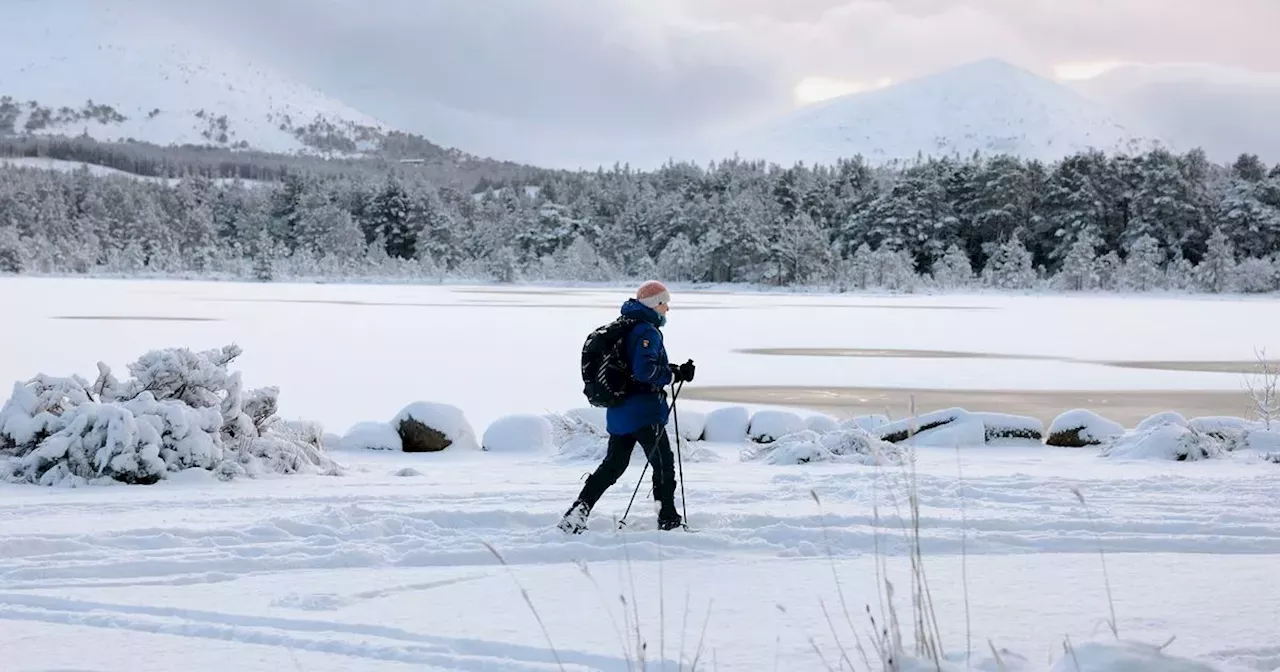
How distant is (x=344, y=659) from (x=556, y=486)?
14.4ft

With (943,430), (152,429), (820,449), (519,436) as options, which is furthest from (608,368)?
(943,430)

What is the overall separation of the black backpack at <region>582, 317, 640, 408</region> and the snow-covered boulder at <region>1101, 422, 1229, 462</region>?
588cm

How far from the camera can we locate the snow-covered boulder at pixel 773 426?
11578mm

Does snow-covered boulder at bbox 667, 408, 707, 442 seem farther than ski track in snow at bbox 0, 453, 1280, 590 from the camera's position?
Yes

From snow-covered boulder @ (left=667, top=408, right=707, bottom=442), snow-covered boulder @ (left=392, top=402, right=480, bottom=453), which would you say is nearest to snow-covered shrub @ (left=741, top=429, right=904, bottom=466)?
snow-covered boulder @ (left=667, top=408, right=707, bottom=442)

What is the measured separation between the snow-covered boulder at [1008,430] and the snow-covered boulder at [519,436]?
429 cm

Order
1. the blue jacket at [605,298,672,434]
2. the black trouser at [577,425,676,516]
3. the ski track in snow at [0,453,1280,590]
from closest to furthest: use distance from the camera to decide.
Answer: the ski track in snow at [0,453,1280,590] < the blue jacket at [605,298,672,434] < the black trouser at [577,425,676,516]

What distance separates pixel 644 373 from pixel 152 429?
4.70m

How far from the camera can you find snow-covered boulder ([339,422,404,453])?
1120 cm

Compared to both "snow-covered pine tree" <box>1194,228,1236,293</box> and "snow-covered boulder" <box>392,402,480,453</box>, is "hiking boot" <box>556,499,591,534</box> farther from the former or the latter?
"snow-covered pine tree" <box>1194,228,1236,293</box>

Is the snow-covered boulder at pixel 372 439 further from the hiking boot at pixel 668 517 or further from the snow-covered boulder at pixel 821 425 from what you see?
the hiking boot at pixel 668 517

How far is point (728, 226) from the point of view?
69375mm

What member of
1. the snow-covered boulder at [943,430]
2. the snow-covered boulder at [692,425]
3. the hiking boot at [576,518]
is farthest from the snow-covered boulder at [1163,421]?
the hiking boot at [576,518]

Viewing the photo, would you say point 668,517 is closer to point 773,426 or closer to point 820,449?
point 820,449
